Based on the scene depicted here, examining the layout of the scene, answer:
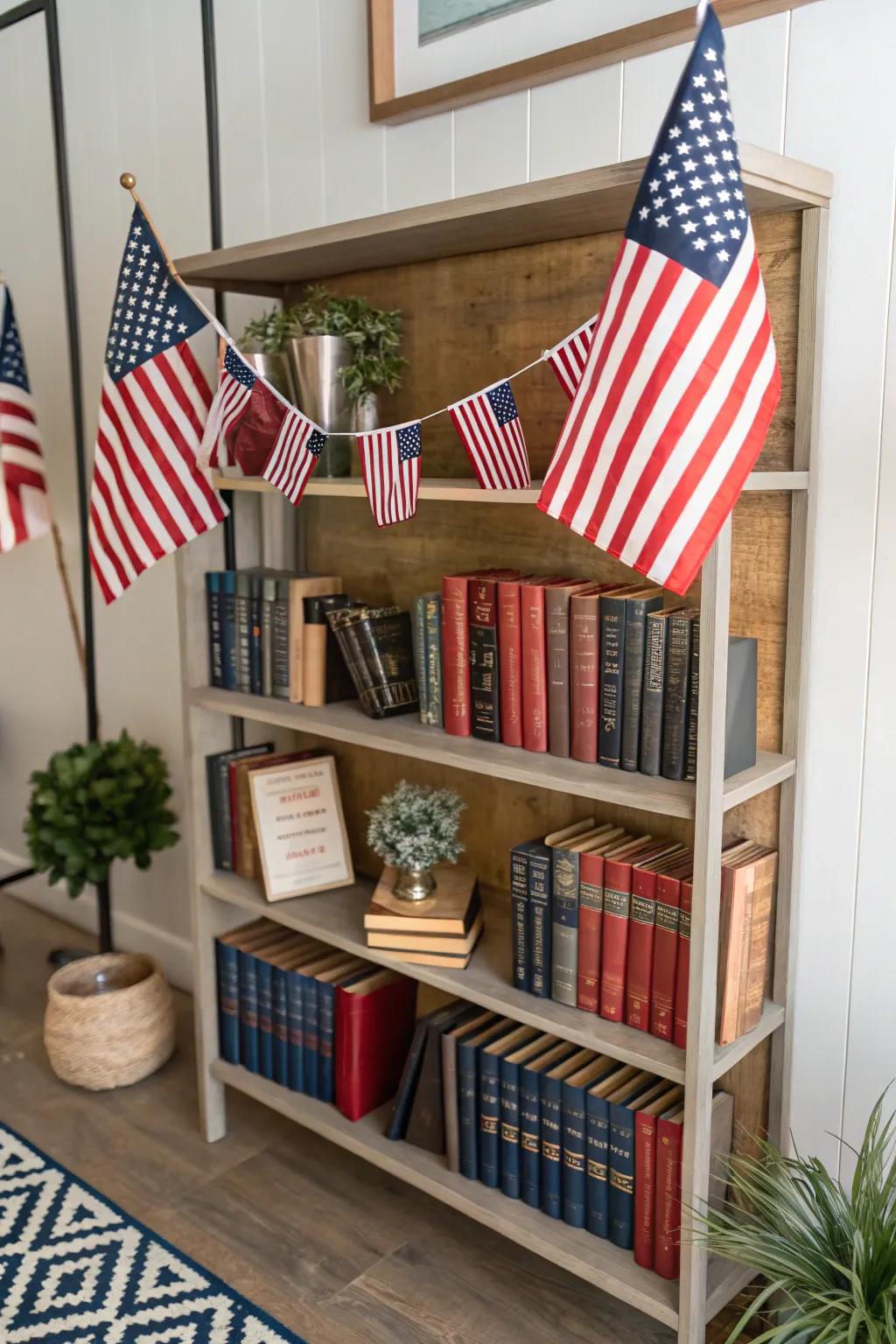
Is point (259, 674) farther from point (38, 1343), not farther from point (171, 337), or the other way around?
A: point (38, 1343)

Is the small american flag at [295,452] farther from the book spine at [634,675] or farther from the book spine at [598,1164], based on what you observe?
the book spine at [598,1164]

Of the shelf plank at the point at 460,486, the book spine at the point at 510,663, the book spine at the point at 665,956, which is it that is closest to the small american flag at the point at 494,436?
the shelf plank at the point at 460,486

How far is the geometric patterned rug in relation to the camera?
1.84 meters

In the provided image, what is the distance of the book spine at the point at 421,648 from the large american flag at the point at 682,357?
599 mm

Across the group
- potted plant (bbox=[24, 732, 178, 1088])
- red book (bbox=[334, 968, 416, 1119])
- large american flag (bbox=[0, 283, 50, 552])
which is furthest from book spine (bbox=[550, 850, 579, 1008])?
large american flag (bbox=[0, 283, 50, 552])

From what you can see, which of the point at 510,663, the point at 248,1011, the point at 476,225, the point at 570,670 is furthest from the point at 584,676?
the point at 248,1011

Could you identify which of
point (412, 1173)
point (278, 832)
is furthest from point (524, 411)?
point (412, 1173)

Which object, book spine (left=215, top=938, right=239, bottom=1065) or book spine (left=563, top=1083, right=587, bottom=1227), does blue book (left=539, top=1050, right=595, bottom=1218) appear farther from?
book spine (left=215, top=938, right=239, bottom=1065)

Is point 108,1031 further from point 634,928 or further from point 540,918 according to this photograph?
point 634,928

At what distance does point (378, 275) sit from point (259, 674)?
794mm

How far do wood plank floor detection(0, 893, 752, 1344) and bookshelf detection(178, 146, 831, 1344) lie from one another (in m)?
0.12

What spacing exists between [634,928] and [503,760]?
313mm

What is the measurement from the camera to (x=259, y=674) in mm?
2195

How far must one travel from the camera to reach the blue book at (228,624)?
2213 mm
